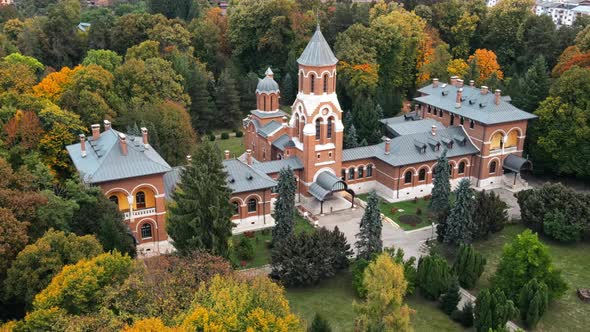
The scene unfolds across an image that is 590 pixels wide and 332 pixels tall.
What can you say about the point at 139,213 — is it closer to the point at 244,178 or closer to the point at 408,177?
the point at 244,178

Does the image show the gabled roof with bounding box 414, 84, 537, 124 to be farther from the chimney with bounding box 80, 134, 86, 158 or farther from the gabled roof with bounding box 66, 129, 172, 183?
the chimney with bounding box 80, 134, 86, 158

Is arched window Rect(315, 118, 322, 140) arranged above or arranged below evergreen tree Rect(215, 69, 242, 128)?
above

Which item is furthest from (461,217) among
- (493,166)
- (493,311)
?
(493,166)

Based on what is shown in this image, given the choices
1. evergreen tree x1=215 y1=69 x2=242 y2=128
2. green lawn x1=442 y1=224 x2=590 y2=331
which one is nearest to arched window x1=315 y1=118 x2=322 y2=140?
green lawn x1=442 y1=224 x2=590 y2=331

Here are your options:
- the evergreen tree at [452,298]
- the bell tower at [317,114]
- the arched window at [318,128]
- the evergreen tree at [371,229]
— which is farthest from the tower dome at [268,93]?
the evergreen tree at [452,298]

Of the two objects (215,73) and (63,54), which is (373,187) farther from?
(63,54)

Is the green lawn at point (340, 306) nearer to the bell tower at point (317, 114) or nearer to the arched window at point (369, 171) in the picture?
the bell tower at point (317, 114)
